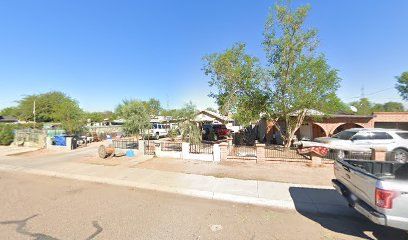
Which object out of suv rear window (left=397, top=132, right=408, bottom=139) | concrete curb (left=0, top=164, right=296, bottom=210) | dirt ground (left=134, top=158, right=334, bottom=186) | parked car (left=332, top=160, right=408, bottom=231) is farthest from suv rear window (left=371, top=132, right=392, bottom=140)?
parked car (left=332, top=160, right=408, bottom=231)

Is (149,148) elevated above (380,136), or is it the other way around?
(380,136)

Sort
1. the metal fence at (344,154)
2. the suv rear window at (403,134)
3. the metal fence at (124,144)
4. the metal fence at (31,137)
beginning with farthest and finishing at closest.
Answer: the metal fence at (31,137) < the metal fence at (124,144) < the suv rear window at (403,134) < the metal fence at (344,154)

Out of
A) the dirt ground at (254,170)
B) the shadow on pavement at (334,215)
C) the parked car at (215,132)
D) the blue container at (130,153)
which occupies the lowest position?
the shadow on pavement at (334,215)

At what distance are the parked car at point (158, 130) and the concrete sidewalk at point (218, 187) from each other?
13964 millimetres

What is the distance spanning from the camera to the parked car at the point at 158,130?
2605cm

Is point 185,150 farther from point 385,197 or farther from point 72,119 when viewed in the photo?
point 72,119

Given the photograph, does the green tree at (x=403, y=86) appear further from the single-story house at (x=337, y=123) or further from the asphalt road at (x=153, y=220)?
the asphalt road at (x=153, y=220)

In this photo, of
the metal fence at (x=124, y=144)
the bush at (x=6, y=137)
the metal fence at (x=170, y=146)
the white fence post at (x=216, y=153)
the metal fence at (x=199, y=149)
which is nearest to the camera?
the white fence post at (x=216, y=153)

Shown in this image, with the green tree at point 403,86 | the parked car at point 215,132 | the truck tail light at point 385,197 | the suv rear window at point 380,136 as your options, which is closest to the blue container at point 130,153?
the parked car at point 215,132

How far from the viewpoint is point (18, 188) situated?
8609 millimetres

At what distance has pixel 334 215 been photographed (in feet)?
20.3

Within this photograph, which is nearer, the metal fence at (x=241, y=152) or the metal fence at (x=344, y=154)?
the metal fence at (x=344, y=154)

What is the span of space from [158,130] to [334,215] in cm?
2245

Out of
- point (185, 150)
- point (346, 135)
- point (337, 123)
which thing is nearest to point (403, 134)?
point (346, 135)
